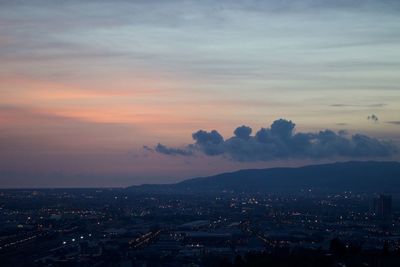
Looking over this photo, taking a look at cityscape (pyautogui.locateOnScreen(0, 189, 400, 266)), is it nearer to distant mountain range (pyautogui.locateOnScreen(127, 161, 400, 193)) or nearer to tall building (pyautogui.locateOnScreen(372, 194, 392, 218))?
tall building (pyautogui.locateOnScreen(372, 194, 392, 218))

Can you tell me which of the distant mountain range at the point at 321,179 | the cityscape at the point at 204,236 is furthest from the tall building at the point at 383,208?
the distant mountain range at the point at 321,179

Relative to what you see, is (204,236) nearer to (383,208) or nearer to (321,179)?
(383,208)

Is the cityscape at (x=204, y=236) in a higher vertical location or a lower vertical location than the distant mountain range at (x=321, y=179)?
lower

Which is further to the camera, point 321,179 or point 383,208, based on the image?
point 321,179

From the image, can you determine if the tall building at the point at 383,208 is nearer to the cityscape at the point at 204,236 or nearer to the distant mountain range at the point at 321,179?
the cityscape at the point at 204,236

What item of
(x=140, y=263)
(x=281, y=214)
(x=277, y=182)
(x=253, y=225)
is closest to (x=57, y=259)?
(x=140, y=263)

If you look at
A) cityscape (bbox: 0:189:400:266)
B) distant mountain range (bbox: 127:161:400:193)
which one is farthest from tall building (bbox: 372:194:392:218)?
distant mountain range (bbox: 127:161:400:193)

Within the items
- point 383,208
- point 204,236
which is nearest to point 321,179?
point 383,208

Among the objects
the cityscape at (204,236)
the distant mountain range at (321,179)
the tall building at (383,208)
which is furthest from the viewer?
the distant mountain range at (321,179)

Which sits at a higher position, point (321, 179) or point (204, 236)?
point (321, 179)
